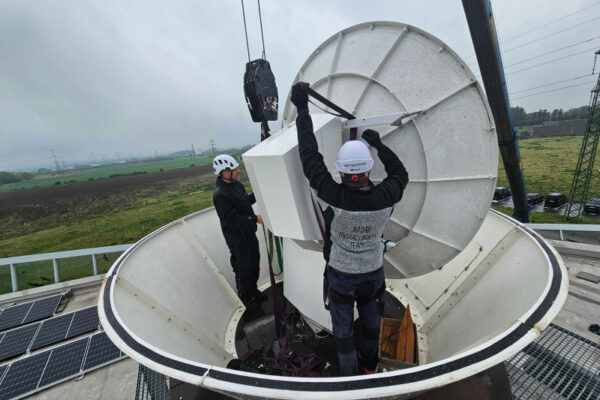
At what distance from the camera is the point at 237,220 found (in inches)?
203

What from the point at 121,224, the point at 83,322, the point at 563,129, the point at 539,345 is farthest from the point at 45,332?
the point at 563,129

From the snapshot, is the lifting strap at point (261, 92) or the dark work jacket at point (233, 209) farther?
the dark work jacket at point (233, 209)

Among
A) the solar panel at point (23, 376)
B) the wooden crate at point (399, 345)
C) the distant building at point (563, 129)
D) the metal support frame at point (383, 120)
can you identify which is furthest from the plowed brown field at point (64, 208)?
the distant building at point (563, 129)

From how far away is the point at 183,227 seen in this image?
5.99 m

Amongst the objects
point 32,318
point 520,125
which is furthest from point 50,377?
point 520,125

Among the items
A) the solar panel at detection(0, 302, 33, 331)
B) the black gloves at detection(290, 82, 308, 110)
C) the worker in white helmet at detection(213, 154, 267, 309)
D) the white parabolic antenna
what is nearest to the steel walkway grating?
the white parabolic antenna

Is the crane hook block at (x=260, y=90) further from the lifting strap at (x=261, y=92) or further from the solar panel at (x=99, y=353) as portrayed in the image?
the solar panel at (x=99, y=353)

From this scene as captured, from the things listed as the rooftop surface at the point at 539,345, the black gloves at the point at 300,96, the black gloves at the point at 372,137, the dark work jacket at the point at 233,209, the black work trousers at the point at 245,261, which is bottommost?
the rooftop surface at the point at 539,345

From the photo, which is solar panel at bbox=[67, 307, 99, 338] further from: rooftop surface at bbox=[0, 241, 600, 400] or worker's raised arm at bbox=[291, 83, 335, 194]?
worker's raised arm at bbox=[291, 83, 335, 194]

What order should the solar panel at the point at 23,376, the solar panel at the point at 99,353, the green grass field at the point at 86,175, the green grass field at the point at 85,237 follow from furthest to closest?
the green grass field at the point at 86,175 < the green grass field at the point at 85,237 < the solar panel at the point at 99,353 < the solar panel at the point at 23,376

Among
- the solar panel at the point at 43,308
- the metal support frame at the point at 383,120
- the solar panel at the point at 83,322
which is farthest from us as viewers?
the solar panel at the point at 43,308

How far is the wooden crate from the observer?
3677 mm

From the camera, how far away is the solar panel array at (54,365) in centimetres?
455

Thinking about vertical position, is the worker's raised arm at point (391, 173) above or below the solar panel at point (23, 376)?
above
